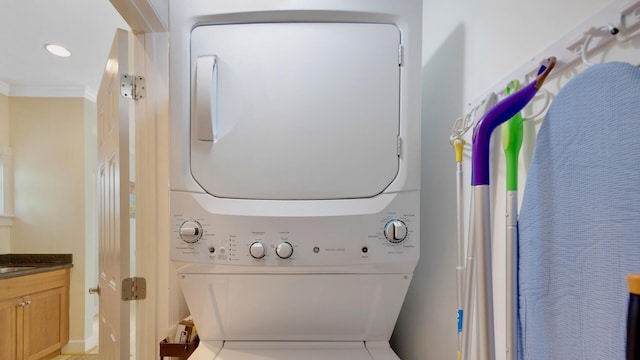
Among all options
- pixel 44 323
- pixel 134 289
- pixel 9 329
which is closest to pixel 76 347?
pixel 44 323

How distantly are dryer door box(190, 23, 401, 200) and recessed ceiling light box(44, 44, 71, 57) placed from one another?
2688 millimetres

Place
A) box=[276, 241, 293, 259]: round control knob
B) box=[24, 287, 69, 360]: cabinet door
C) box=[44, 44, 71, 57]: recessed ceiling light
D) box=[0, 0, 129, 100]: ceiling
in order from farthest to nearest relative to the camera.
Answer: box=[24, 287, 69, 360]: cabinet door
box=[44, 44, 71, 57]: recessed ceiling light
box=[0, 0, 129, 100]: ceiling
box=[276, 241, 293, 259]: round control knob

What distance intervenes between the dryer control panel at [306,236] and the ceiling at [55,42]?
2.10 meters

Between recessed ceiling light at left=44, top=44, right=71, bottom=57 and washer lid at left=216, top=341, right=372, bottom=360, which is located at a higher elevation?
recessed ceiling light at left=44, top=44, right=71, bottom=57

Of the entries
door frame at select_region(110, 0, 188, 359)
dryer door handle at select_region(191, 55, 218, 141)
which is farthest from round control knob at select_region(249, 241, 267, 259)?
door frame at select_region(110, 0, 188, 359)

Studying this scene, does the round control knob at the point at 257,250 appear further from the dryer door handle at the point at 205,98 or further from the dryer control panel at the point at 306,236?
the dryer door handle at the point at 205,98

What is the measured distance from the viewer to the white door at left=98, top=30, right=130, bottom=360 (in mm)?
1505

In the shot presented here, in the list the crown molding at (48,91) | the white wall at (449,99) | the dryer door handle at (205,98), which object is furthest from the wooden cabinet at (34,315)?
the white wall at (449,99)

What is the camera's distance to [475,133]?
2.16 ft

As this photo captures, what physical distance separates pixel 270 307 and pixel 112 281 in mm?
1041

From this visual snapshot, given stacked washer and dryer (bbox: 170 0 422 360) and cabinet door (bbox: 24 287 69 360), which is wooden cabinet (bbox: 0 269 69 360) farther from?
stacked washer and dryer (bbox: 170 0 422 360)

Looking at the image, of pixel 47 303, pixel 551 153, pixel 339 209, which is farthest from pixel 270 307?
pixel 47 303

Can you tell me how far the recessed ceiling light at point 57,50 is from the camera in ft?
9.22

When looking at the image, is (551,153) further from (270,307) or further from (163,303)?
(163,303)
